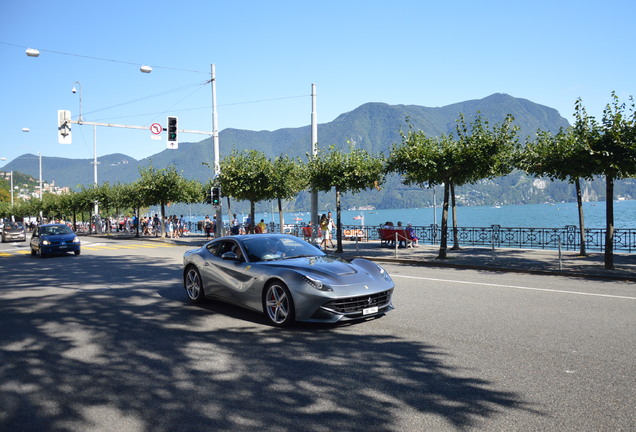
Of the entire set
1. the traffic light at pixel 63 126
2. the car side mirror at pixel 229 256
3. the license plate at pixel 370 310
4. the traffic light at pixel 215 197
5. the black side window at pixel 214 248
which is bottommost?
the license plate at pixel 370 310

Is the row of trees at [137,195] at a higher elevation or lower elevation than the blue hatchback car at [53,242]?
higher

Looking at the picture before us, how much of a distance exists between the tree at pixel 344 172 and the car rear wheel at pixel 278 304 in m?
15.3

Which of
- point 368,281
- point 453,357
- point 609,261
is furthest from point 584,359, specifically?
point 609,261

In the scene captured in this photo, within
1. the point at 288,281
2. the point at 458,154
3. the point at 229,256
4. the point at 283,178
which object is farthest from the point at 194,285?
the point at 283,178

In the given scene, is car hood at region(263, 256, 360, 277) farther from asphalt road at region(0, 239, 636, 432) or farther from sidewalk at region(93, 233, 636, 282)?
sidewalk at region(93, 233, 636, 282)

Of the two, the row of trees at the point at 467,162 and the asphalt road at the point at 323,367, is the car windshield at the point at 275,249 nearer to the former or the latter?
the asphalt road at the point at 323,367

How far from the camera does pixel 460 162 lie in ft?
61.9

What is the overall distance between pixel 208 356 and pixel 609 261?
13.5 m

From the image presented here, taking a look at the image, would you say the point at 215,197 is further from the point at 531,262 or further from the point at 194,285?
the point at 194,285

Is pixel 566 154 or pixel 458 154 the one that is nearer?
pixel 566 154

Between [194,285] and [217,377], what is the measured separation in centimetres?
457

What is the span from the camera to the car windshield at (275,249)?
8414 millimetres

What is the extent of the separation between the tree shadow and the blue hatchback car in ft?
48.1

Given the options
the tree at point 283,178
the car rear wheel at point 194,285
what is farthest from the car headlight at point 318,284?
the tree at point 283,178
